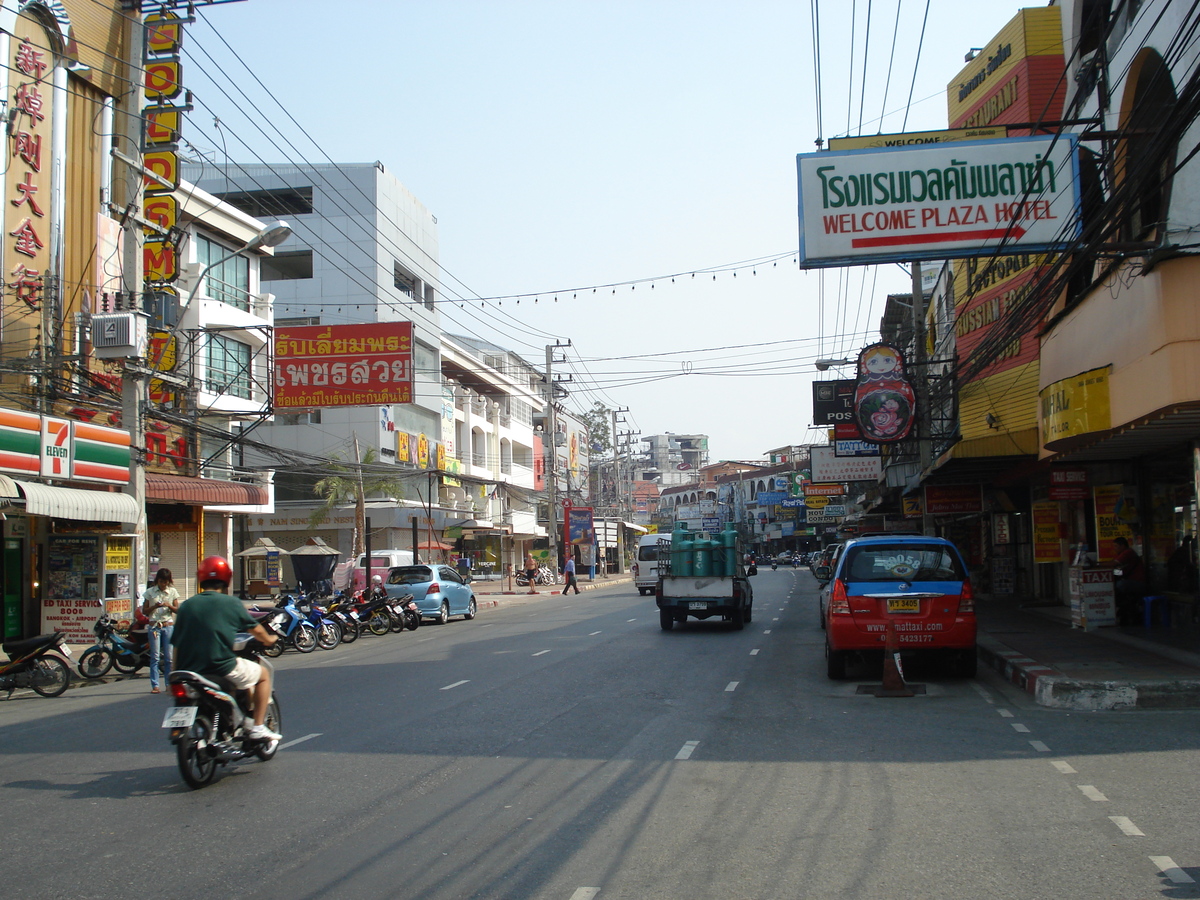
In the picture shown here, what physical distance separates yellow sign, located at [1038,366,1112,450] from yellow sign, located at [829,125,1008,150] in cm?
356

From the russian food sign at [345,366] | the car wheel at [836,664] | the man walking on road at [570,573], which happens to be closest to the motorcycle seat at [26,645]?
the russian food sign at [345,366]

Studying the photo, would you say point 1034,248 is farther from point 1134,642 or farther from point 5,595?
point 5,595

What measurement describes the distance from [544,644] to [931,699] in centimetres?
982

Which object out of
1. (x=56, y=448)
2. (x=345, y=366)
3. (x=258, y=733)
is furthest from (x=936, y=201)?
(x=56, y=448)

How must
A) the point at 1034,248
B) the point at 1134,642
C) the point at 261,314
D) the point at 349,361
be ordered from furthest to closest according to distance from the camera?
→ the point at 261,314, the point at 349,361, the point at 1134,642, the point at 1034,248

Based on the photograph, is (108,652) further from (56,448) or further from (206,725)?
(206,725)

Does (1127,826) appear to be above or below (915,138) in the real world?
below

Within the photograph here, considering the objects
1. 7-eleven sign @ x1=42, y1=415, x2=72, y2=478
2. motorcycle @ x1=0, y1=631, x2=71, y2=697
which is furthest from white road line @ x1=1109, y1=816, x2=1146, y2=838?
7-eleven sign @ x1=42, y1=415, x2=72, y2=478

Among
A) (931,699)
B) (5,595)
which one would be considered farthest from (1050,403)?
(5,595)

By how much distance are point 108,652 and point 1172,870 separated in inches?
611

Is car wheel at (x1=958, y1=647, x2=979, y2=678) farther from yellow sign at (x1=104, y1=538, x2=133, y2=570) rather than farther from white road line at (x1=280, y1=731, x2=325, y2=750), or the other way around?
yellow sign at (x1=104, y1=538, x2=133, y2=570)

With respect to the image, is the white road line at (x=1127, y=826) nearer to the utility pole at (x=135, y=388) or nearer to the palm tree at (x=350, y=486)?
the utility pole at (x=135, y=388)

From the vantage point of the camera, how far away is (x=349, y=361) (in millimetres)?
22031

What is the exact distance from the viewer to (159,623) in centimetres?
1477
